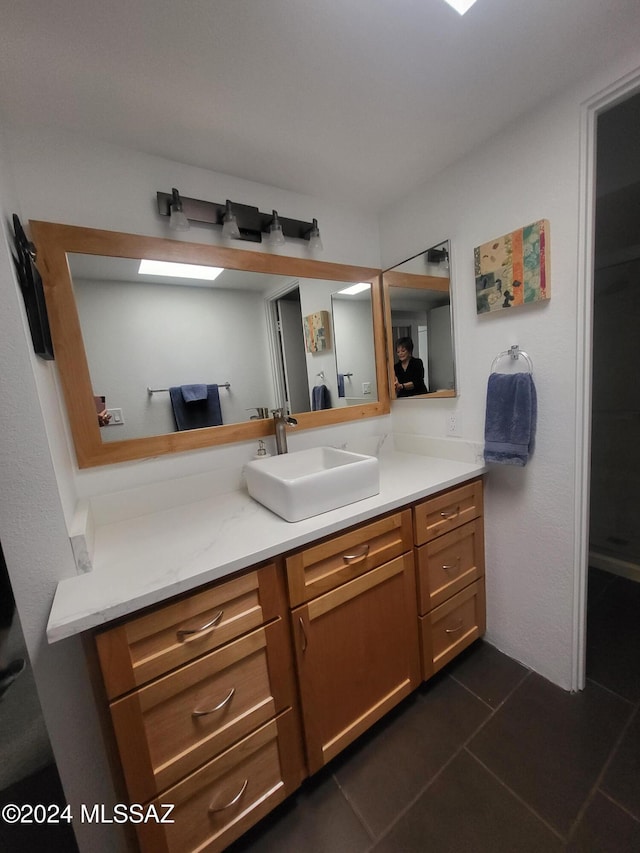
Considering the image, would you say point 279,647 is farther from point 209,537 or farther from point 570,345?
point 570,345

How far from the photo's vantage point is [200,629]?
2.62ft

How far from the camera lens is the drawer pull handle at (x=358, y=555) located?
104 cm

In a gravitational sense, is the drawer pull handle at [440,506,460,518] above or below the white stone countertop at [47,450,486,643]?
below

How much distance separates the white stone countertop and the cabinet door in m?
0.23

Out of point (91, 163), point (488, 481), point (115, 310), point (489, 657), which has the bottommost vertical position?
point (489, 657)

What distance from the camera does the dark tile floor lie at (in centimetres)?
91

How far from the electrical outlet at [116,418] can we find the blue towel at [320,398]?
2.70 feet

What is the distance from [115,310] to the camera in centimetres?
114

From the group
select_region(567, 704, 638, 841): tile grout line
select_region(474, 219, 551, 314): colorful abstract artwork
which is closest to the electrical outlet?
select_region(474, 219, 551, 314): colorful abstract artwork

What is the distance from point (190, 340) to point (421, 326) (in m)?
1.11

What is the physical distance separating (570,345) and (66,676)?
6.01ft

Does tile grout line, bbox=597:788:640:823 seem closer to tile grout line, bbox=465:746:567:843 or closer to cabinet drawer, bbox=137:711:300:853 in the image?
tile grout line, bbox=465:746:567:843

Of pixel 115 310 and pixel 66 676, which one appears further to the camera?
pixel 115 310

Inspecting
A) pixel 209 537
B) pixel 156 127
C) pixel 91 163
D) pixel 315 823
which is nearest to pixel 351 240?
pixel 156 127
